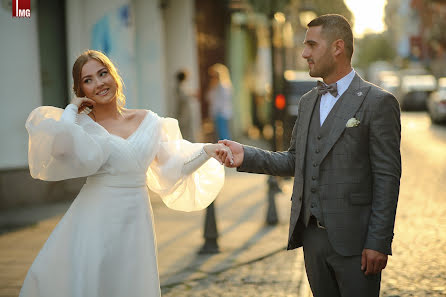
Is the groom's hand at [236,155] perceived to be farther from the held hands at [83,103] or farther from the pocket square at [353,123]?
the held hands at [83,103]

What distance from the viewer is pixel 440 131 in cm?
2358

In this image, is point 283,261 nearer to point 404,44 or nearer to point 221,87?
point 221,87

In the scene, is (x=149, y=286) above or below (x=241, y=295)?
above

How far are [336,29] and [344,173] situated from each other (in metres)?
0.73

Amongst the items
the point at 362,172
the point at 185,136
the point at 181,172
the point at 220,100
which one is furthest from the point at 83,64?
the point at 220,100

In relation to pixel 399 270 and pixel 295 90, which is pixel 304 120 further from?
pixel 295 90

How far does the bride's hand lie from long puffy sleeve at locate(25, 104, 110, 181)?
67cm

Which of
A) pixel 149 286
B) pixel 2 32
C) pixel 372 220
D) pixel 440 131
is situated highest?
pixel 2 32

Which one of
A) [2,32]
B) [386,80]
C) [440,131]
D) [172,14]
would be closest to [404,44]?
[386,80]

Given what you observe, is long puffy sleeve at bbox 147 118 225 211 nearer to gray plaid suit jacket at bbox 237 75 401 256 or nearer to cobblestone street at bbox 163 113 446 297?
gray plaid suit jacket at bbox 237 75 401 256

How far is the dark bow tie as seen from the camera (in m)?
3.53

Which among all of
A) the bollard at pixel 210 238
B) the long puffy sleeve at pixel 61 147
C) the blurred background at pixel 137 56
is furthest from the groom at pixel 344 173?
the blurred background at pixel 137 56

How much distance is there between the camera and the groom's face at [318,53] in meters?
3.48

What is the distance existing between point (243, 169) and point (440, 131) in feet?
68.9
